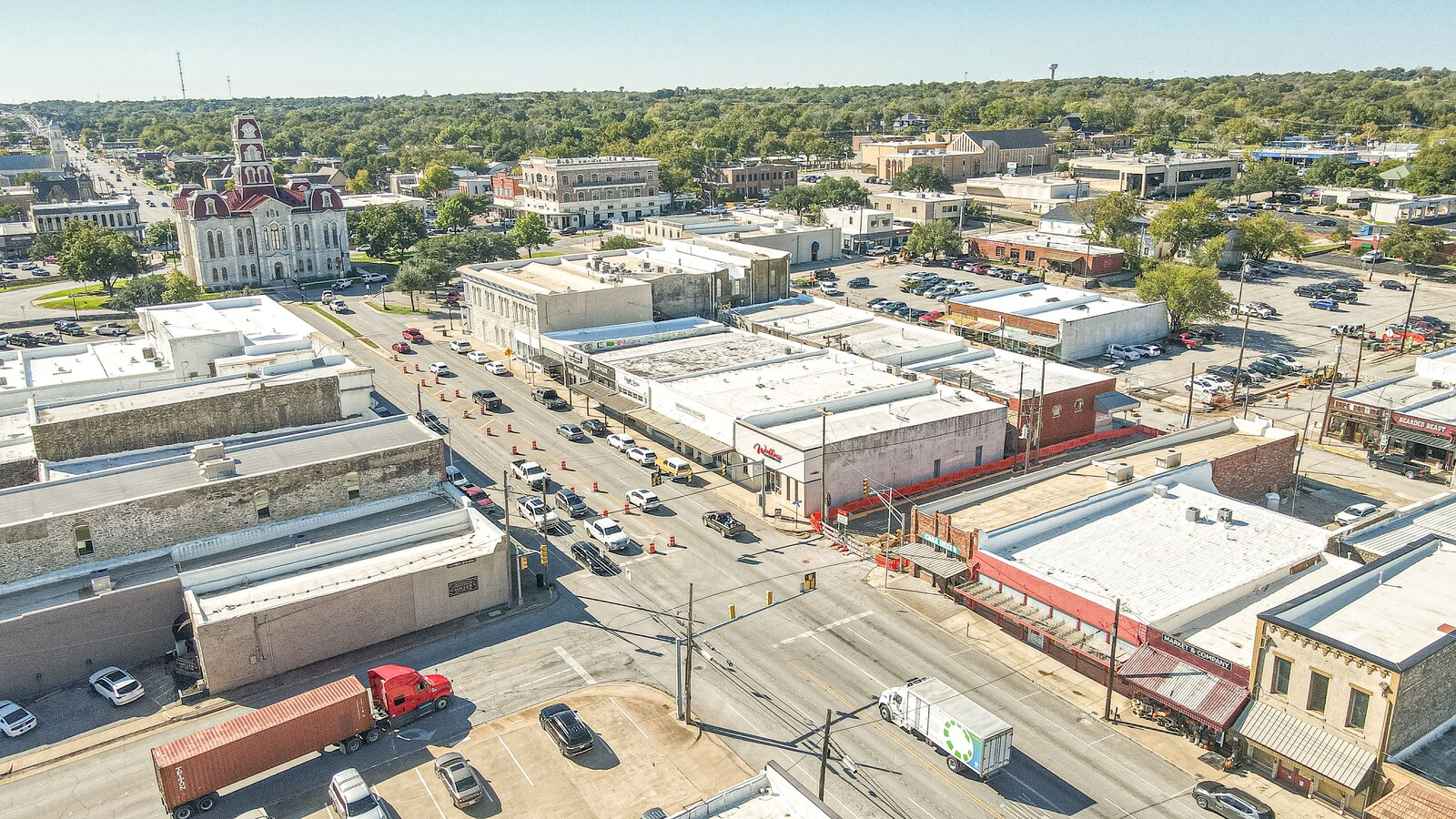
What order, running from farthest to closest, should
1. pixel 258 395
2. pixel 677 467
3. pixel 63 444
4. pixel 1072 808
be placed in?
pixel 677 467 < pixel 258 395 < pixel 63 444 < pixel 1072 808

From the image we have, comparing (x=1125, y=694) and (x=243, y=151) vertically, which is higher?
(x=243, y=151)

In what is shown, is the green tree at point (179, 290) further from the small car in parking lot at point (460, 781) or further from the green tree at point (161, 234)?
the small car in parking lot at point (460, 781)

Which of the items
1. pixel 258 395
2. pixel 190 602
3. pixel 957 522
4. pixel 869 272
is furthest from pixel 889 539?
pixel 869 272

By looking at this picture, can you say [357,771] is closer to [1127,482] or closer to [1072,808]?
[1072,808]

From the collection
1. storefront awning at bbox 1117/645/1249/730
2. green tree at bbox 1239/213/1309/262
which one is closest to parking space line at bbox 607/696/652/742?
storefront awning at bbox 1117/645/1249/730

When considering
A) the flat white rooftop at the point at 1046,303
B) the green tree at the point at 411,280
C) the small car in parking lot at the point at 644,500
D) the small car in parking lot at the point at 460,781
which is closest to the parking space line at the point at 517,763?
the small car in parking lot at the point at 460,781
